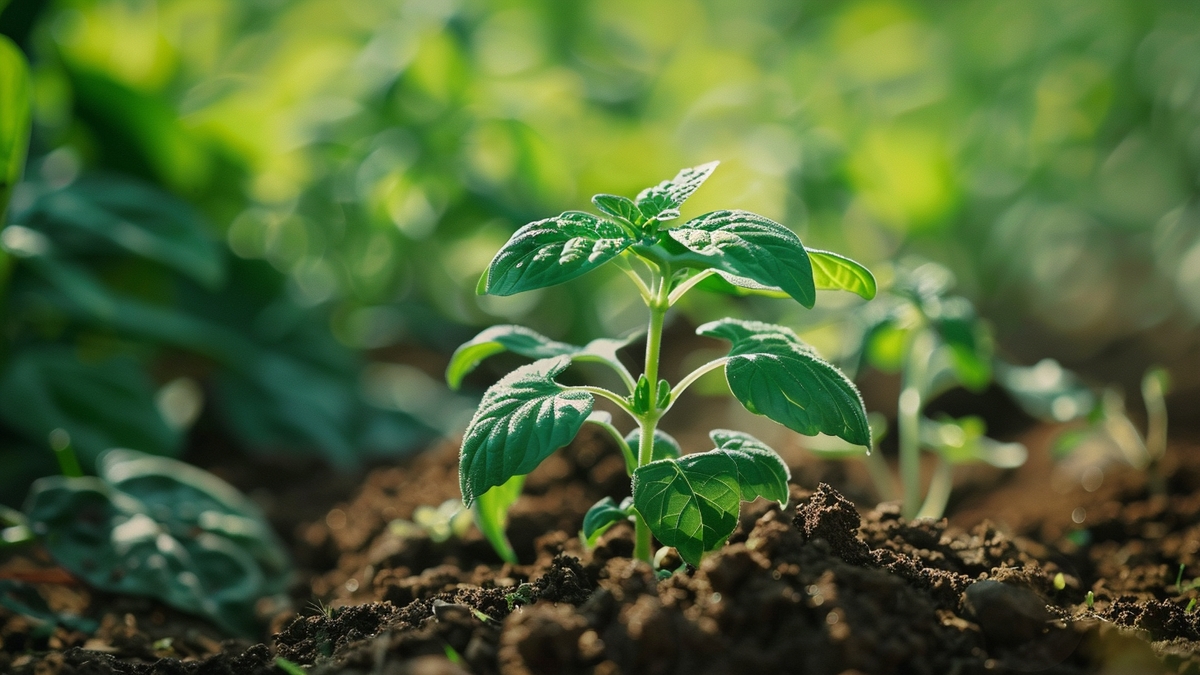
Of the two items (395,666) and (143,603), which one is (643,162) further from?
(395,666)

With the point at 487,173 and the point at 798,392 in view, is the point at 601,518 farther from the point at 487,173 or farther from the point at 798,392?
the point at 487,173

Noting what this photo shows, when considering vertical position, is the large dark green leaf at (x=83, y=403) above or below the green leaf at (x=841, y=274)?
above

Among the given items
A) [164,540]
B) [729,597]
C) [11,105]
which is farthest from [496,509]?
[11,105]

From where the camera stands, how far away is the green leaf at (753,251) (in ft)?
3.21

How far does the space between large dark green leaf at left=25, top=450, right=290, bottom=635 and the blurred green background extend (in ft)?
1.03

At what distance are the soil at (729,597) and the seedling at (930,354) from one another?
13 cm

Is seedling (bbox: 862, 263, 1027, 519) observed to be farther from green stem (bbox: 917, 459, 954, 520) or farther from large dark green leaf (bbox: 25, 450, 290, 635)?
large dark green leaf (bbox: 25, 450, 290, 635)

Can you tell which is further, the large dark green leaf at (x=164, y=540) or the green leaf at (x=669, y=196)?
the large dark green leaf at (x=164, y=540)

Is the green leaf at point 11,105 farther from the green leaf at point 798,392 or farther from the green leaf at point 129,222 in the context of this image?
the green leaf at point 798,392

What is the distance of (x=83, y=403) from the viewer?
2.00 m

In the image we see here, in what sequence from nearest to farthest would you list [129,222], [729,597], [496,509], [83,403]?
1. [729,597]
2. [496,509]
3. [83,403]
4. [129,222]

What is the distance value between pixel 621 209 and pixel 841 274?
0.28 metres

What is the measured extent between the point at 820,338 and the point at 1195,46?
6.59 ft

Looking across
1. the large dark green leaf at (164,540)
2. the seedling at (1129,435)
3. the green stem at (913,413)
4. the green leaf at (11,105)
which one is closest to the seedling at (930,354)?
the green stem at (913,413)
